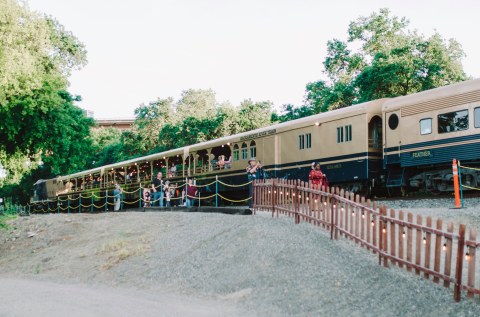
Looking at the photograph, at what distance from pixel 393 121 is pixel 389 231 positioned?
950 centimetres

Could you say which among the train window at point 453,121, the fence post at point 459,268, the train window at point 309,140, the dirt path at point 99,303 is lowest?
the dirt path at point 99,303

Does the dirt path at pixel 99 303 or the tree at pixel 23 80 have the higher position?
the tree at pixel 23 80

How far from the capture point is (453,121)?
1689 cm

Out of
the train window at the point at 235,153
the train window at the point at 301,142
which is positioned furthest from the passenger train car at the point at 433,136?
the train window at the point at 235,153

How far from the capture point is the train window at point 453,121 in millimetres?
16562

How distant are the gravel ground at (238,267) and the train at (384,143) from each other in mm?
4711

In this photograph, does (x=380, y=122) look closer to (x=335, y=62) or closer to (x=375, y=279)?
(x=375, y=279)

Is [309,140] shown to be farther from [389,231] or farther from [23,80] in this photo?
[23,80]

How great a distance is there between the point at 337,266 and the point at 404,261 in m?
1.32

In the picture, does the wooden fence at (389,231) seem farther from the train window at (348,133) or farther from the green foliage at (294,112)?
the green foliage at (294,112)

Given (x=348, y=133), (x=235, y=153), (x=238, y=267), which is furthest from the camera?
(x=235, y=153)

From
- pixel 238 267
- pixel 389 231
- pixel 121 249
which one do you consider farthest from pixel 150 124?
pixel 389 231

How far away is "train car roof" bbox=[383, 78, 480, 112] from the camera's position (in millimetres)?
16391

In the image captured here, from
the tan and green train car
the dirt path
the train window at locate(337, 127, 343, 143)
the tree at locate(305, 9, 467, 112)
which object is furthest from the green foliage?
the dirt path
